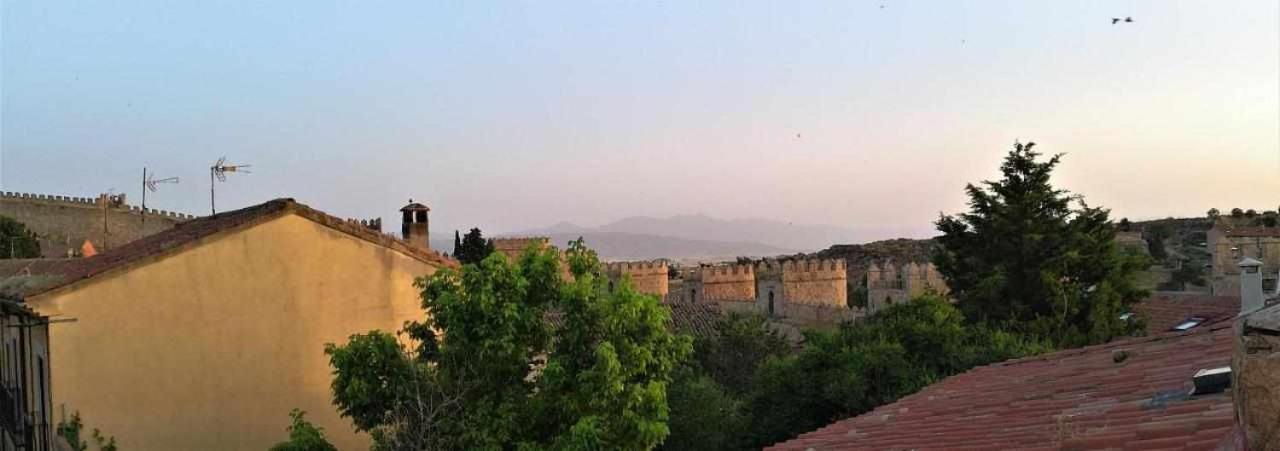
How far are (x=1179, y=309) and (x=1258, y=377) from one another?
71.9 feet

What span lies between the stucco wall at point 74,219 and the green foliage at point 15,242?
26.5 ft

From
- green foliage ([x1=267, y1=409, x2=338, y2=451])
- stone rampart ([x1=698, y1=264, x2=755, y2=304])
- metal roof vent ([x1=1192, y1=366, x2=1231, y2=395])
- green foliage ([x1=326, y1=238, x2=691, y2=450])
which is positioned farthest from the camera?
stone rampart ([x1=698, y1=264, x2=755, y2=304])

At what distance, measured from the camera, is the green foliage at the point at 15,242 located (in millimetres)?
40125

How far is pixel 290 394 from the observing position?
11.8m

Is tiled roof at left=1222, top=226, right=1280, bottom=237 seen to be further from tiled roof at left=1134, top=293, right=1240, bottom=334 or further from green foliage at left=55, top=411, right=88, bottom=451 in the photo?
green foliage at left=55, top=411, right=88, bottom=451

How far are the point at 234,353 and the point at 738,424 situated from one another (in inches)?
296

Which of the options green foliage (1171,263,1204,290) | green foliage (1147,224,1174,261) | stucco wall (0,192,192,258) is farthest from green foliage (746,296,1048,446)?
stucco wall (0,192,192,258)

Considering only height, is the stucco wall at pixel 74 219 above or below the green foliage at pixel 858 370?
above

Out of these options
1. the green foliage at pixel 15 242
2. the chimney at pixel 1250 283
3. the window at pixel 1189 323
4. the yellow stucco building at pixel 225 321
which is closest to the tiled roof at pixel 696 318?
the window at pixel 1189 323

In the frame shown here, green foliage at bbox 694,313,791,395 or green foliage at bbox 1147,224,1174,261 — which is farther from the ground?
green foliage at bbox 1147,224,1174,261

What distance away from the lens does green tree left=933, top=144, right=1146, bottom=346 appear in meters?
19.2

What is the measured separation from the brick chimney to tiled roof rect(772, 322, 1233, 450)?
4.26 ft

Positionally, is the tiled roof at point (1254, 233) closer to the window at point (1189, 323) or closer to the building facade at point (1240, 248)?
the building facade at point (1240, 248)

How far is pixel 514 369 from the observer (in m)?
8.20
